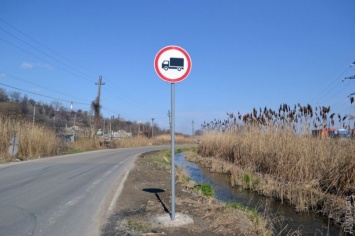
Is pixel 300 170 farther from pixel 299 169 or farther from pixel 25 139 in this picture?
pixel 25 139

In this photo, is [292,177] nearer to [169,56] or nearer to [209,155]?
[169,56]

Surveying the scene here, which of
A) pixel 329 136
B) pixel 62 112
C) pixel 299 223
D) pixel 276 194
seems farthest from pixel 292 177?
pixel 62 112

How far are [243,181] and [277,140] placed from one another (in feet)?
8.02

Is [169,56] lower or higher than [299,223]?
higher

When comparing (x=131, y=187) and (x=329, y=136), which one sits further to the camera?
(x=329, y=136)

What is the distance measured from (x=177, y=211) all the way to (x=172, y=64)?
3150mm

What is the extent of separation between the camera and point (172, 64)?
6504mm

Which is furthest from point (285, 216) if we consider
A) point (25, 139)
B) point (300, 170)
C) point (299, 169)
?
point (25, 139)

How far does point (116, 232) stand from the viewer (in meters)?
5.94

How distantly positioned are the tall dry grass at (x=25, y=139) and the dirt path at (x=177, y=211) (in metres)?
13.9

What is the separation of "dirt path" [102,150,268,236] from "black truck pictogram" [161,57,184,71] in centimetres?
293

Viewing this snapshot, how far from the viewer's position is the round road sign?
647 centimetres

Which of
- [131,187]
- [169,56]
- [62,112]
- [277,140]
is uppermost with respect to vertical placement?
[62,112]

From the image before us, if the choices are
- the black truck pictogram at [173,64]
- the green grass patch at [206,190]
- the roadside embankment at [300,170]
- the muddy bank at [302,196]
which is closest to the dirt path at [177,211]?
the green grass patch at [206,190]
